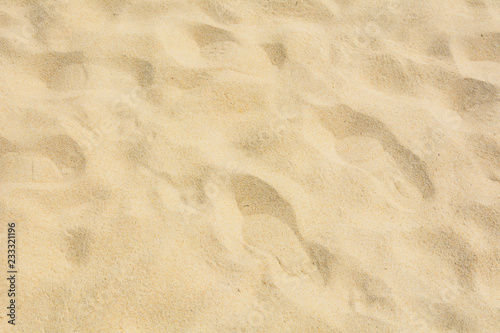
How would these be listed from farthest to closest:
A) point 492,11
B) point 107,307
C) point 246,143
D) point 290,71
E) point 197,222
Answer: point 492,11, point 290,71, point 246,143, point 197,222, point 107,307

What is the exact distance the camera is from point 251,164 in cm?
164

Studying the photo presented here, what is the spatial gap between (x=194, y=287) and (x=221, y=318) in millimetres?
126

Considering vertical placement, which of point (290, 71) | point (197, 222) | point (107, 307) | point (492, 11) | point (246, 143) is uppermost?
point (492, 11)

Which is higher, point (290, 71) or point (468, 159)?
point (290, 71)

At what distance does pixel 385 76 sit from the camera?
1858 millimetres

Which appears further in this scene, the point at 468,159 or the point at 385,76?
the point at 385,76

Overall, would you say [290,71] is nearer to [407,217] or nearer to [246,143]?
[246,143]

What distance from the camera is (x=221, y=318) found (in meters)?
1.42

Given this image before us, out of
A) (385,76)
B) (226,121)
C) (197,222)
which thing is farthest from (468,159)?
(197,222)

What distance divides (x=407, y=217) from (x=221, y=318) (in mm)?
720

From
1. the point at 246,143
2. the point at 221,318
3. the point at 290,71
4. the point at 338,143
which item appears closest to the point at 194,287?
the point at 221,318

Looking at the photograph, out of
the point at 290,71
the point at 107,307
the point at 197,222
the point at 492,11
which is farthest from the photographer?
the point at 492,11

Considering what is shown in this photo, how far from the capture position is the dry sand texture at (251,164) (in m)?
1.44

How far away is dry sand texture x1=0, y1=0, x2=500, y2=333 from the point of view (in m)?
1.44
